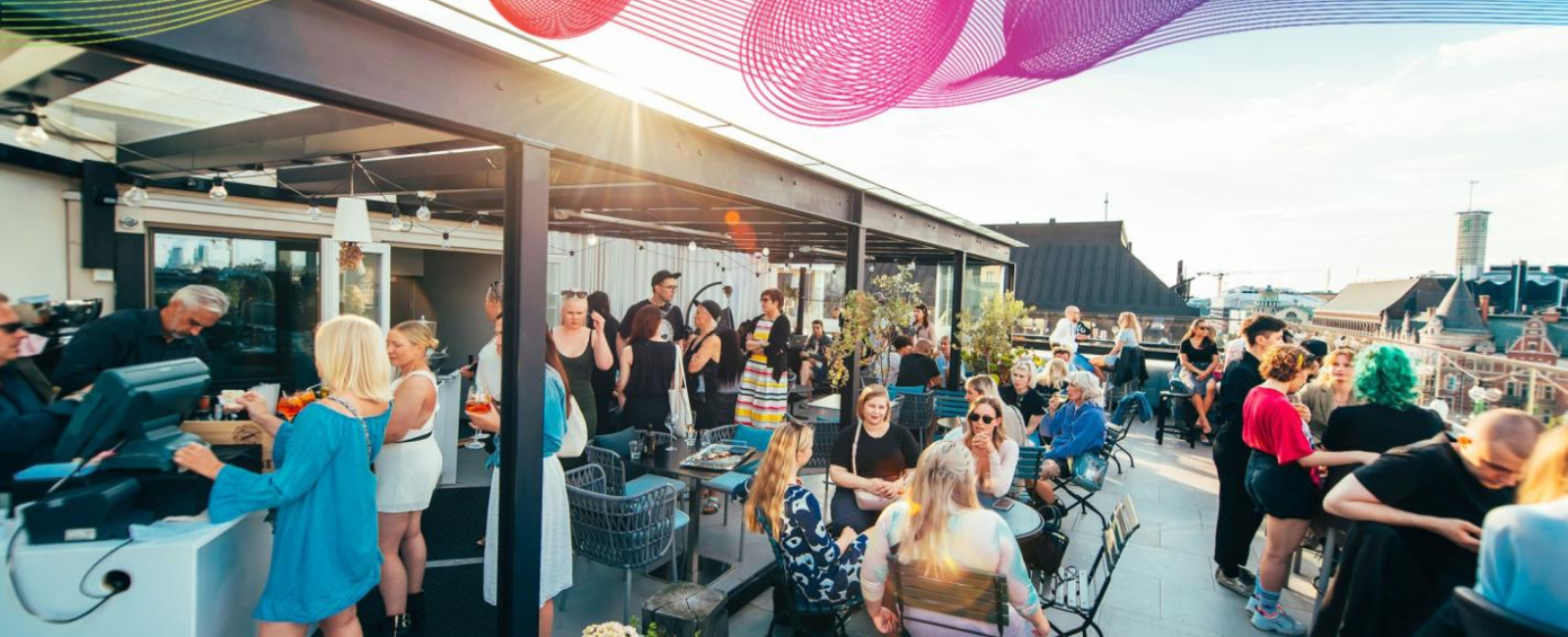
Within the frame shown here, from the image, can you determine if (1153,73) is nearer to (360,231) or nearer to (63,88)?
(63,88)

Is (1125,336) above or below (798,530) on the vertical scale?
above

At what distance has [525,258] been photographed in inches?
93.0

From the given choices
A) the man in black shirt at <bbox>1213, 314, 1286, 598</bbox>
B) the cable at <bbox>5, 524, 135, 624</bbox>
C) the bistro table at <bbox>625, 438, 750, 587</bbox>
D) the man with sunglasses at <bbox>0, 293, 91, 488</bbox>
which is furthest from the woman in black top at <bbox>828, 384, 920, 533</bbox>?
the man with sunglasses at <bbox>0, 293, 91, 488</bbox>

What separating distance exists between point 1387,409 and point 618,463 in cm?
395

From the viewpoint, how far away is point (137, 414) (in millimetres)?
1838

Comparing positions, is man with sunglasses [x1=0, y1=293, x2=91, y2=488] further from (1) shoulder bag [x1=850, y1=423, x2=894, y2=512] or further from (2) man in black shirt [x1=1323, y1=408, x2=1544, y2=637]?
(2) man in black shirt [x1=1323, y1=408, x2=1544, y2=637]

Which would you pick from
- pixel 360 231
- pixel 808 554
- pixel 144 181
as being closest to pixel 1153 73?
pixel 808 554

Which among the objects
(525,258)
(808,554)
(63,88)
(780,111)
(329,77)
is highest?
(63,88)

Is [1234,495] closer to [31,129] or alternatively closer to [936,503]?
[936,503]

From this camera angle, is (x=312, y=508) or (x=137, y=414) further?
(x=312, y=508)

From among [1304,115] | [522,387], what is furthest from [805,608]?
[1304,115]

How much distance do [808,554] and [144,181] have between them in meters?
6.17

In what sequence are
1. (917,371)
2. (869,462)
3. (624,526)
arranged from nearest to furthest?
1. (624,526)
2. (869,462)
3. (917,371)

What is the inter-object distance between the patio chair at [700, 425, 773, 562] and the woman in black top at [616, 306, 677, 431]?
39 centimetres
